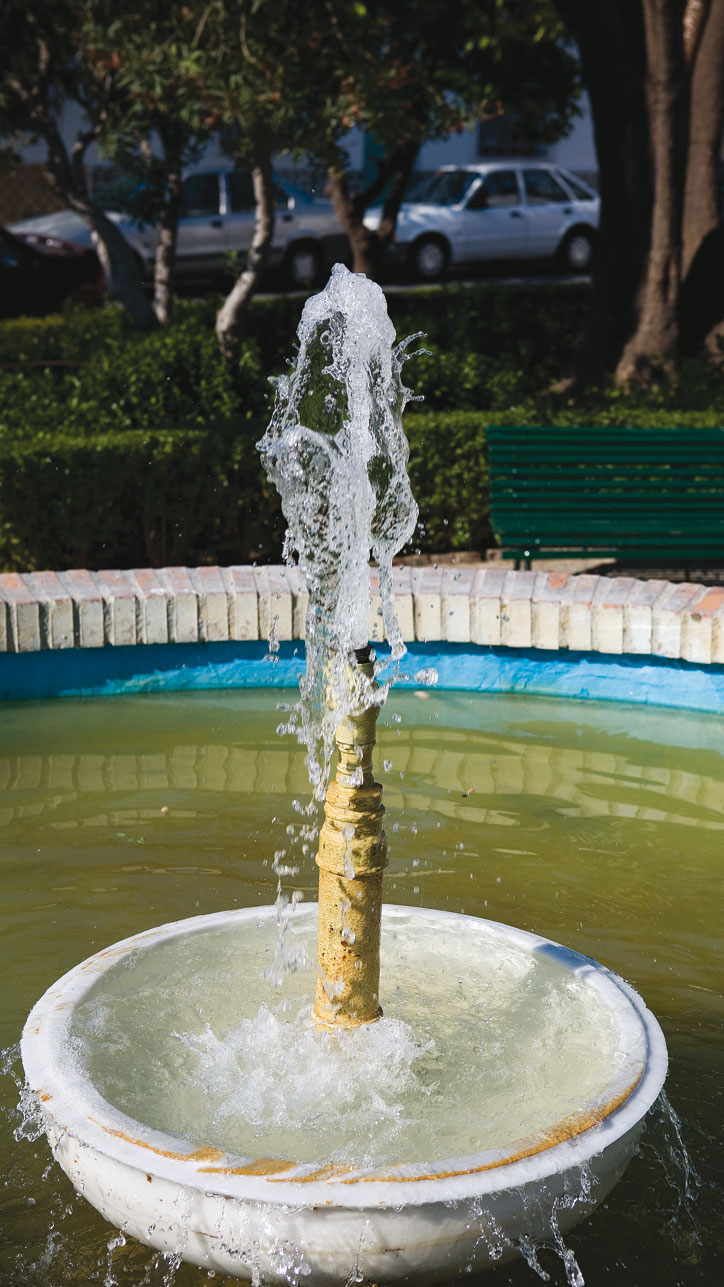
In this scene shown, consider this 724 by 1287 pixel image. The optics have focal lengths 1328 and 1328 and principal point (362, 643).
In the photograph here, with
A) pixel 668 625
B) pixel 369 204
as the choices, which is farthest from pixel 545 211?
pixel 668 625

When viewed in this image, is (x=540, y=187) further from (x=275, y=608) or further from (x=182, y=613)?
(x=182, y=613)

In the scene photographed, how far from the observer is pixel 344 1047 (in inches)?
98.4

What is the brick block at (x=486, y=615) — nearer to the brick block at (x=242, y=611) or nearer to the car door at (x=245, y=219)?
the brick block at (x=242, y=611)

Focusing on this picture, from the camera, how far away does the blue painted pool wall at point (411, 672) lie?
5379mm

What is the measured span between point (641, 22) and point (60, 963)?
10516 mm

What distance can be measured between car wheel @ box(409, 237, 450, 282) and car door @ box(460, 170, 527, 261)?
309mm

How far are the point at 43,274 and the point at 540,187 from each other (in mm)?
7596

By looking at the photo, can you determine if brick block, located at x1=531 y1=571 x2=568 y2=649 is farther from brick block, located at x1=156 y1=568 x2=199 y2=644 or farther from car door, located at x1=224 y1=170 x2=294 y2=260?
car door, located at x1=224 y1=170 x2=294 y2=260

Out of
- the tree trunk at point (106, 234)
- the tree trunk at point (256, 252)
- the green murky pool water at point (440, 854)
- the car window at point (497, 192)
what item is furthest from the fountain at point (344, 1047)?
the car window at point (497, 192)

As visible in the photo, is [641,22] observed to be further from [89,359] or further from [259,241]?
[89,359]

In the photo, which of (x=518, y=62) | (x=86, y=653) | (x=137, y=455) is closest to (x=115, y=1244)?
(x=86, y=653)

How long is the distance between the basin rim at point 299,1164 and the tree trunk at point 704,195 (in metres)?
9.78

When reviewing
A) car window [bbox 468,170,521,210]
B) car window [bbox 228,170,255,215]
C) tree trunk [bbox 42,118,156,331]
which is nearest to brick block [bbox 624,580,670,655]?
tree trunk [bbox 42,118,156,331]

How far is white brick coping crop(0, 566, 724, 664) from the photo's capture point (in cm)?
514
